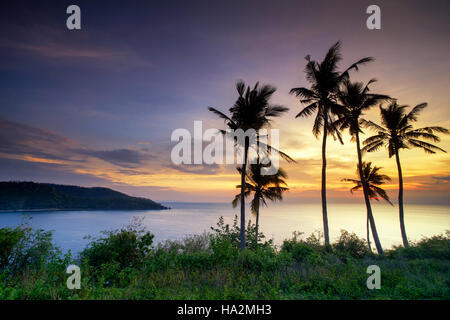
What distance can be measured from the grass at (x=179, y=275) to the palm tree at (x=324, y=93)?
7.63m

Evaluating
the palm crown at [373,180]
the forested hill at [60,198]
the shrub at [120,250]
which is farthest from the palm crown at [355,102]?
the forested hill at [60,198]

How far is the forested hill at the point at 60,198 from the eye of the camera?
30.2m

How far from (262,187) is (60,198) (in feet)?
156

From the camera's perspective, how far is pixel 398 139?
15.0 m

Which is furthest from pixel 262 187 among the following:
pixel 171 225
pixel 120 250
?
pixel 171 225

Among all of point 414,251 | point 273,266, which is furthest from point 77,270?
Result: point 414,251

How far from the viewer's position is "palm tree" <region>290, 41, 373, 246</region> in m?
12.2

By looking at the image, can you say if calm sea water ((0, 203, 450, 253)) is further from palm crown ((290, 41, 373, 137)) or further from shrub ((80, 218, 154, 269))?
palm crown ((290, 41, 373, 137))

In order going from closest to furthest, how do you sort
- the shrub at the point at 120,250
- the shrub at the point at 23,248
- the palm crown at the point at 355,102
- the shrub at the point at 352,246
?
the shrub at the point at 23,248
the shrub at the point at 120,250
the shrub at the point at 352,246
the palm crown at the point at 355,102

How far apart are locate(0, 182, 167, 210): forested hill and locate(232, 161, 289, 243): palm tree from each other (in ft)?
120

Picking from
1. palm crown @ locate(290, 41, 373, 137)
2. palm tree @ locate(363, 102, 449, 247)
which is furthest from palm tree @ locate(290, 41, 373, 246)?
palm tree @ locate(363, 102, 449, 247)

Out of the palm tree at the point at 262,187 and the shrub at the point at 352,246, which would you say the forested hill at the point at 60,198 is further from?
the shrub at the point at 352,246

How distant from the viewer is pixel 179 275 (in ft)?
15.8

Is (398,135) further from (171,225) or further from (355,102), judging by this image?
(171,225)
